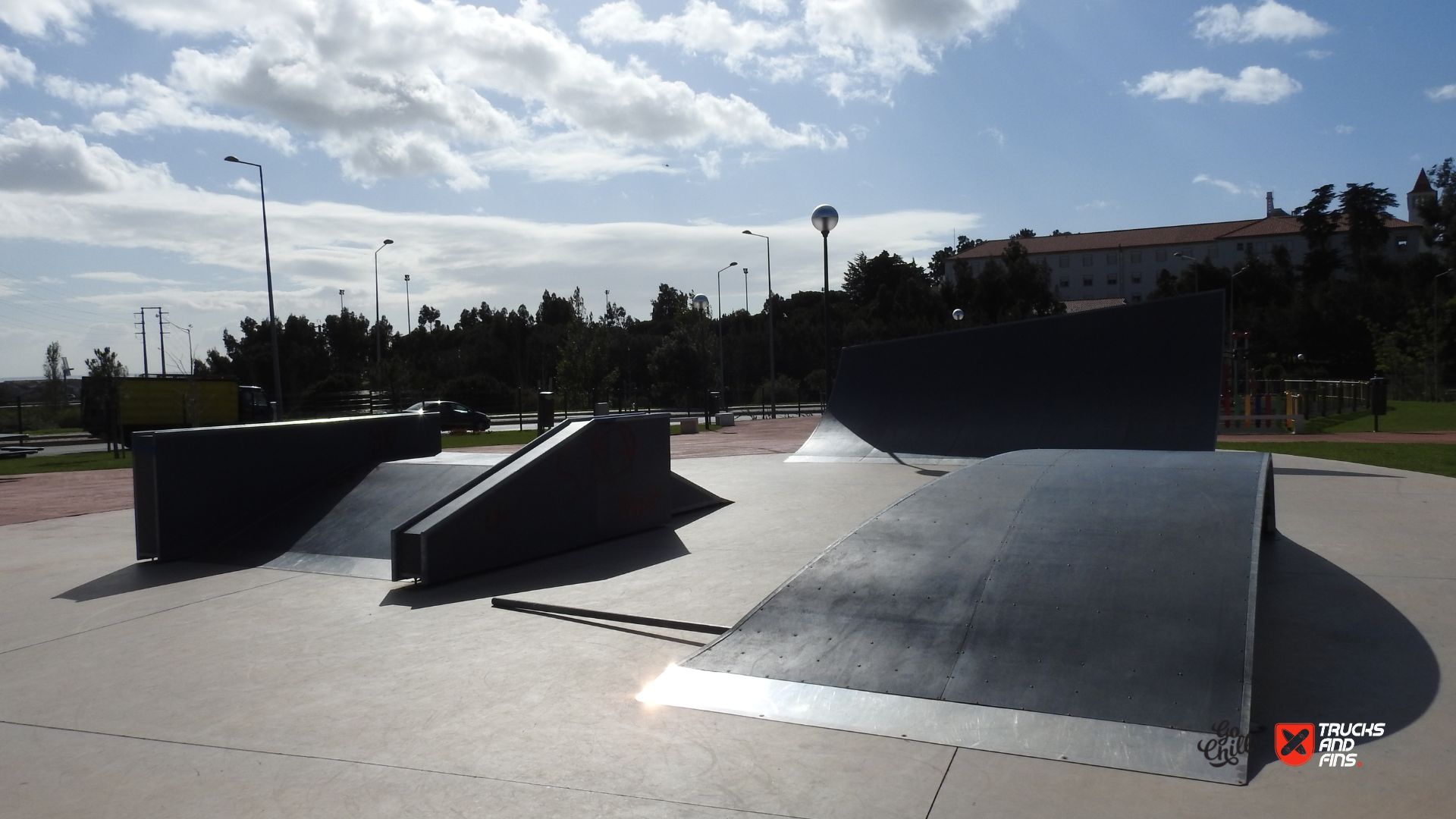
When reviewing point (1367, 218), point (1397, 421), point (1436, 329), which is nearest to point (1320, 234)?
point (1367, 218)

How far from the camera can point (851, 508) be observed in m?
11.1

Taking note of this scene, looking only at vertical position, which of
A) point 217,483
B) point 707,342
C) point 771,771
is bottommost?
point 771,771

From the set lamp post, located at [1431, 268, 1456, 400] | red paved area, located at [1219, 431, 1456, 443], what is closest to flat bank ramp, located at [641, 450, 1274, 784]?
red paved area, located at [1219, 431, 1456, 443]

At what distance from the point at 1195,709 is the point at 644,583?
4.49 meters

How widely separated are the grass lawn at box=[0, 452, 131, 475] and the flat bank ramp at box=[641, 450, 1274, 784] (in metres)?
23.0

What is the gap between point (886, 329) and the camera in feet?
236

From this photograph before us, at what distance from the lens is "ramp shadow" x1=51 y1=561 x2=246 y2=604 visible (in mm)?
7945

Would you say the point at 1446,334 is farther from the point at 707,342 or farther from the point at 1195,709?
the point at 1195,709

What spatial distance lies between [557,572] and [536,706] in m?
3.60

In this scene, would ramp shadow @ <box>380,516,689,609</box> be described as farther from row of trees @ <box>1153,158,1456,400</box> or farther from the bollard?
row of trees @ <box>1153,158,1456,400</box>

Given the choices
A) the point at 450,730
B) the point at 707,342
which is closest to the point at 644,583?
the point at 450,730

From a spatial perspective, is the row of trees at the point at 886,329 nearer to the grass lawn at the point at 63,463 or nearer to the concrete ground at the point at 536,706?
the grass lawn at the point at 63,463

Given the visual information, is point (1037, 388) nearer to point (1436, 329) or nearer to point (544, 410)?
point (544, 410)

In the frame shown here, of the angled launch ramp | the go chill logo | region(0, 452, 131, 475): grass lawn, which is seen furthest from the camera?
region(0, 452, 131, 475): grass lawn
